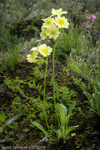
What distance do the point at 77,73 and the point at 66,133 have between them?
2.85ft

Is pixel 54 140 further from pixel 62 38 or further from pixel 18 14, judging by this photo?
pixel 18 14

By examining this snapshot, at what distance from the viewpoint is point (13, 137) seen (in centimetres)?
108

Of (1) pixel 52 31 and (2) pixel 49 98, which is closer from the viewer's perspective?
(1) pixel 52 31

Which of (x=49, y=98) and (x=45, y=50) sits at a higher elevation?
(x=45, y=50)

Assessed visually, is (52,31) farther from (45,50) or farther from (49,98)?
(49,98)

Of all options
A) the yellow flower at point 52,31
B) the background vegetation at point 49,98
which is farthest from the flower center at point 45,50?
the background vegetation at point 49,98

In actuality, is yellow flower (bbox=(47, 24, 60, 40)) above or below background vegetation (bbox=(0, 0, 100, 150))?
above

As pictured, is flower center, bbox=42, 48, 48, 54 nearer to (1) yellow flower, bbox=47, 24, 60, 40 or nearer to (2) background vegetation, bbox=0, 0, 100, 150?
(1) yellow flower, bbox=47, 24, 60, 40

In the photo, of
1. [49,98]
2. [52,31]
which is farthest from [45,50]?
[49,98]

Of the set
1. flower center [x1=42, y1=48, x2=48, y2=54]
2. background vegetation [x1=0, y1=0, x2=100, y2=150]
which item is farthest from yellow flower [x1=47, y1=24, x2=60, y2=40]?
background vegetation [x1=0, y1=0, x2=100, y2=150]

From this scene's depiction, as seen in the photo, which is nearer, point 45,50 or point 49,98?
point 45,50

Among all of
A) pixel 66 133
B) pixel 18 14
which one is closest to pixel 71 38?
pixel 66 133

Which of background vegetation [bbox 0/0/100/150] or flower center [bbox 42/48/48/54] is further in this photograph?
background vegetation [bbox 0/0/100/150]

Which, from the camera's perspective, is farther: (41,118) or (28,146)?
(41,118)
